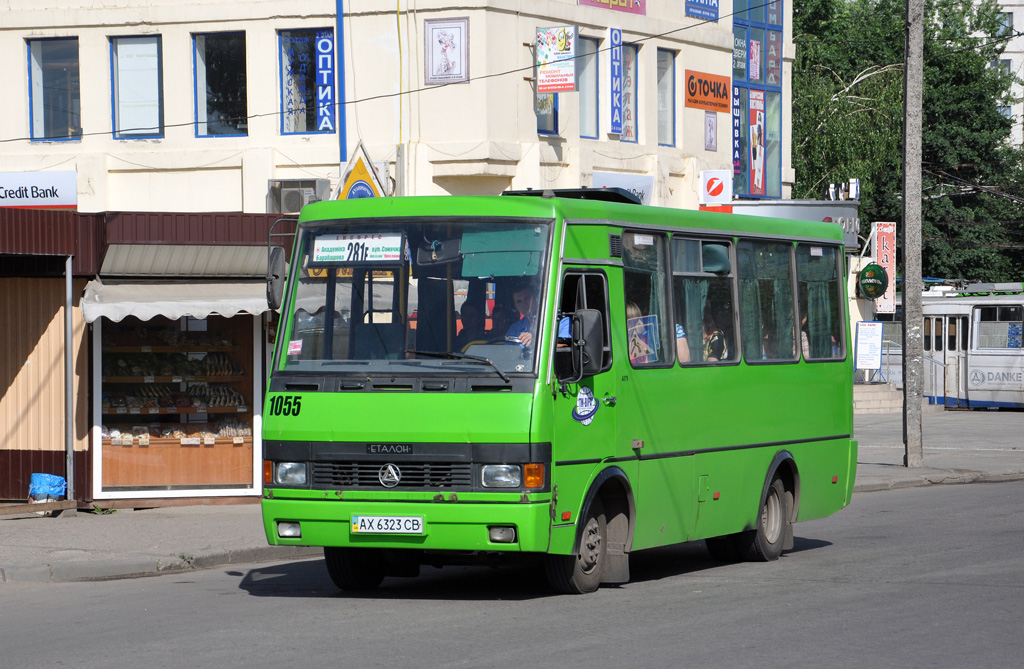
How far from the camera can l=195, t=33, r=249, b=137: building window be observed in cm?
2592

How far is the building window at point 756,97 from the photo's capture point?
33031mm

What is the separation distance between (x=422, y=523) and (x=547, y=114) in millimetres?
17292

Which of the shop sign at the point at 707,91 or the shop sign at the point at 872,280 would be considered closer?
the shop sign at the point at 707,91

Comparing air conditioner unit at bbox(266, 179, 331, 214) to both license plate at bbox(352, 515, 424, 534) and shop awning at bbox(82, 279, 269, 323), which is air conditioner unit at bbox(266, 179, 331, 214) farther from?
license plate at bbox(352, 515, 424, 534)

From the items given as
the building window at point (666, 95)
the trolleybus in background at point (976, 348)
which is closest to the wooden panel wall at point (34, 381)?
the building window at point (666, 95)

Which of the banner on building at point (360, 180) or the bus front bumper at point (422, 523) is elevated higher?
the banner on building at point (360, 180)

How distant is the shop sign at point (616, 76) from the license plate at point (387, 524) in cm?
1845

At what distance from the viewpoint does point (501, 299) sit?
960 cm

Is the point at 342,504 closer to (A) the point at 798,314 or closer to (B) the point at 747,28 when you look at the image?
(A) the point at 798,314

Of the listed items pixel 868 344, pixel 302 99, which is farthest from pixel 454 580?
pixel 868 344

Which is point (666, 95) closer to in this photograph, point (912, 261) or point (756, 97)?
point (756, 97)

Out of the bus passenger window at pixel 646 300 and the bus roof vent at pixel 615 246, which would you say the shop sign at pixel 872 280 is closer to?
the bus passenger window at pixel 646 300

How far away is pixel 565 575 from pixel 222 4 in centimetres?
1813

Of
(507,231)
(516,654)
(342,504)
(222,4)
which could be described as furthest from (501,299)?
(222,4)
